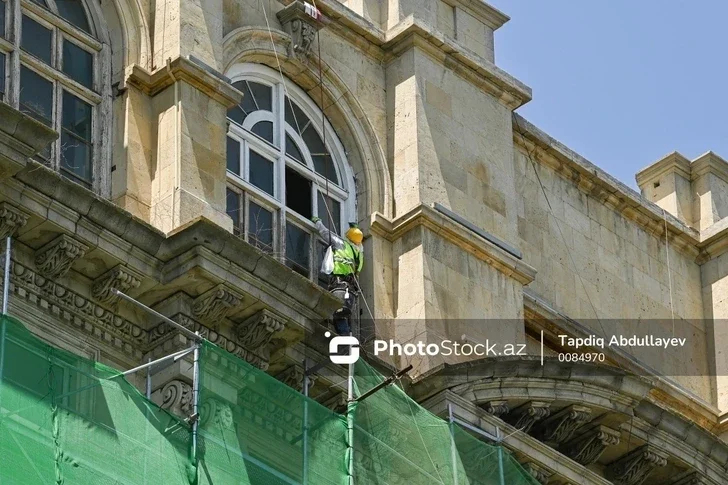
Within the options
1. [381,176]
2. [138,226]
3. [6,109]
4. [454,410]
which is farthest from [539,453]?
[6,109]

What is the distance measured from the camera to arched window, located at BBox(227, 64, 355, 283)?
28.7 metres

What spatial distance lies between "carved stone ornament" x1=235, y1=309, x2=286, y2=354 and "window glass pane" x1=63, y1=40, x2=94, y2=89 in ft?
10.5

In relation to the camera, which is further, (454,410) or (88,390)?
(454,410)

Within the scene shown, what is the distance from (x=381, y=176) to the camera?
1198 inches

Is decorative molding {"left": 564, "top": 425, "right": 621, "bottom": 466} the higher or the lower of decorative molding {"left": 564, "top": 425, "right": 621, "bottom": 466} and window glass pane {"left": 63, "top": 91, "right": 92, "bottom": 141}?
the lower

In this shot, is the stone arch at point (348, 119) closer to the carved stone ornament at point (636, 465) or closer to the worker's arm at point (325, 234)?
the worker's arm at point (325, 234)

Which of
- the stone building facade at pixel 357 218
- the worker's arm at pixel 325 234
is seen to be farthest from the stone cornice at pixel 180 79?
the worker's arm at pixel 325 234

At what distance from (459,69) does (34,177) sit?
26.8ft

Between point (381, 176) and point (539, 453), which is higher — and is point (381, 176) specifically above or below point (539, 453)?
above

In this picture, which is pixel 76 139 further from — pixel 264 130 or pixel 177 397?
pixel 177 397

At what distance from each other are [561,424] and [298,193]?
3940mm

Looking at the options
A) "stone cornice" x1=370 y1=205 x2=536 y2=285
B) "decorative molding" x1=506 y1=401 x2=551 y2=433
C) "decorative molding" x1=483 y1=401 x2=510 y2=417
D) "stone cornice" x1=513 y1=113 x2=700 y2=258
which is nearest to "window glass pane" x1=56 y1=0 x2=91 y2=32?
"stone cornice" x1=370 y1=205 x2=536 y2=285

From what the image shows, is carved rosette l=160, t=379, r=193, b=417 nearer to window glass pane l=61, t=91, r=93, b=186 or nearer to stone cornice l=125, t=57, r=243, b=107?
window glass pane l=61, t=91, r=93, b=186

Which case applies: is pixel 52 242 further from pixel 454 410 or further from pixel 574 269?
pixel 574 269
